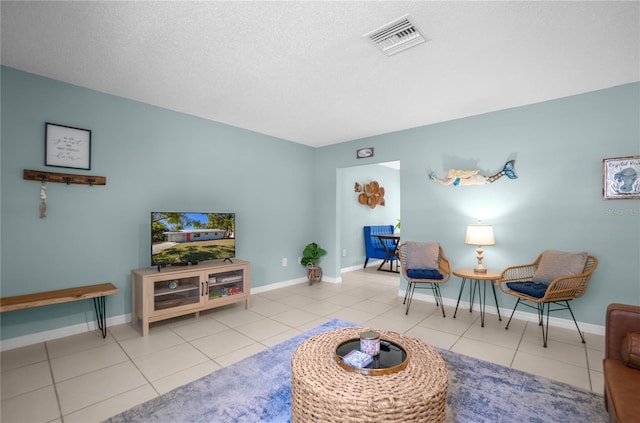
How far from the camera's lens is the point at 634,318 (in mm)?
1640

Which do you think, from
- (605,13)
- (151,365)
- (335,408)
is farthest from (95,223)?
(605,13)

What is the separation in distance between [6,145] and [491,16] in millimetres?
4155

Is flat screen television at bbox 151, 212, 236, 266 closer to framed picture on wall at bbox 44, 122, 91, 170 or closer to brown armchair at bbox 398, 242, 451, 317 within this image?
framed picture on wall at bbox 44, 122, 91, 170

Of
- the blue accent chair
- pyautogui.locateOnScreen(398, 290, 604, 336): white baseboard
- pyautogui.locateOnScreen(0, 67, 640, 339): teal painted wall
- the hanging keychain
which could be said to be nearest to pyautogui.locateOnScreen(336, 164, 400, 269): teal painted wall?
the blue accent chair

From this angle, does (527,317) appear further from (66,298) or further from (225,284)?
(66,298)

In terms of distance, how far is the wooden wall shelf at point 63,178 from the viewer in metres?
2.72

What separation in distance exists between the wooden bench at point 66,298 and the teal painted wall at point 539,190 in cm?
388

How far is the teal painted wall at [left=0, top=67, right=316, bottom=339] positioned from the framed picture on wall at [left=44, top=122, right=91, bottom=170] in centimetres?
6

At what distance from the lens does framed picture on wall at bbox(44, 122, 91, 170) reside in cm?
284

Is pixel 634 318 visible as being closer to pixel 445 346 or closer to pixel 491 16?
pixel 445 346

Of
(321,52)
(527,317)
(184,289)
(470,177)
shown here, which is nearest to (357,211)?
(470,177)

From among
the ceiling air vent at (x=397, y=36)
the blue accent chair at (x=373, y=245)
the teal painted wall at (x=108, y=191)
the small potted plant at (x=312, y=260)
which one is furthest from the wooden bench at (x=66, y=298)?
the blue accent chair at (x=373, y=245)

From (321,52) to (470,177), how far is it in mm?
2565

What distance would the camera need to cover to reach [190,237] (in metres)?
3.46
